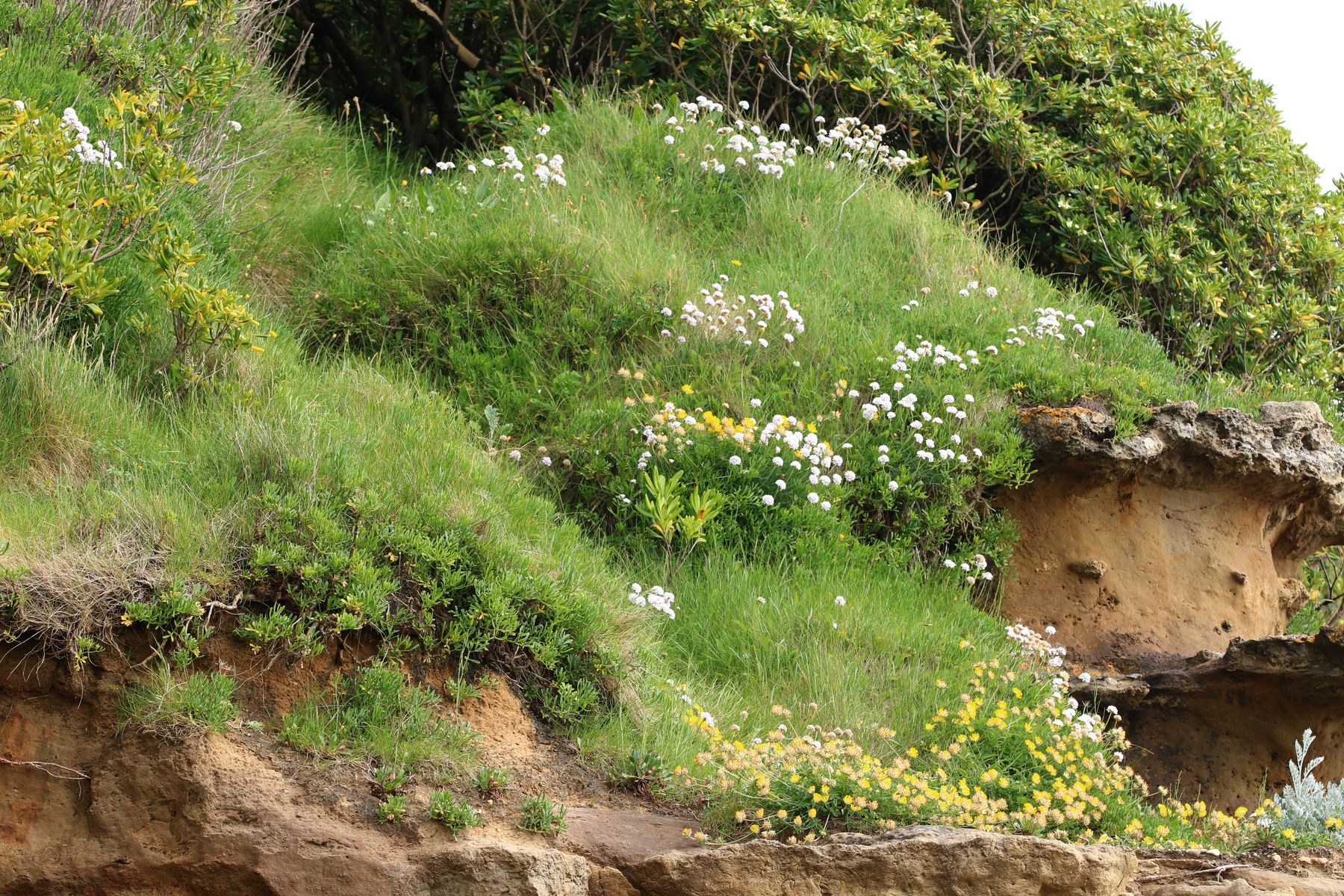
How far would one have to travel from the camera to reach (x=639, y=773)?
485cm

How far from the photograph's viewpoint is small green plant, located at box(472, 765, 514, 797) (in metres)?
4.39

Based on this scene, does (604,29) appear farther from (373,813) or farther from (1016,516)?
(373,813)

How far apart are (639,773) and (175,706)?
161cm

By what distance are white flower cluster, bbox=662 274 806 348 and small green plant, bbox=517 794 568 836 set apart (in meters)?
3.53

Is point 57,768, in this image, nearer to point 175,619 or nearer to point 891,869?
point 175,619

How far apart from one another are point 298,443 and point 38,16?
401 cm

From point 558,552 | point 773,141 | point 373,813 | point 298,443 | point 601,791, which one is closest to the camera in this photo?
point 373,813

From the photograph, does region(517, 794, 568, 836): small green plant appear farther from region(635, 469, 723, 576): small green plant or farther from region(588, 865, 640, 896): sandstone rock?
region(635, 469, 723, 576): small green plant

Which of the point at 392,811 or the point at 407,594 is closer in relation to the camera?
the point at 392,811

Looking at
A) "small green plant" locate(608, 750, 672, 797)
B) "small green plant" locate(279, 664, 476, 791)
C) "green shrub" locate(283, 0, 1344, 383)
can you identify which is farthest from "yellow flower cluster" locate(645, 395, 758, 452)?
"green shrub" locate(283, 0, 1344, 383)

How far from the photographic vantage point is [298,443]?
5.11 metres

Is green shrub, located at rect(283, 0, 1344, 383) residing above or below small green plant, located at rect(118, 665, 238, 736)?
above

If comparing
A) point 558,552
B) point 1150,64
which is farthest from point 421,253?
point 1150,64

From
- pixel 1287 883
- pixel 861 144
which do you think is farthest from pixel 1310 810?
pixel 861 144
